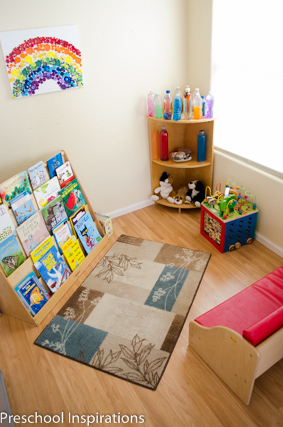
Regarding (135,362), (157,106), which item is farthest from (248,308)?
(157,106)

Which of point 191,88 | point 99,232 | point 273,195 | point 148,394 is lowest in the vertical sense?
point 148,394

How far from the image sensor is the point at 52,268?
8.64 ft

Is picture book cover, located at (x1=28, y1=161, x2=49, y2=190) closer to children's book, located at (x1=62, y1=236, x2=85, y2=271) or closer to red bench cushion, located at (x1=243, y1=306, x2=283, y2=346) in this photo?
children's book, located at (x1=62, y1=236, x2=85, y2=271)

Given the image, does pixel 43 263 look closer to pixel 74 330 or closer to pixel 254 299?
pixel 74 330

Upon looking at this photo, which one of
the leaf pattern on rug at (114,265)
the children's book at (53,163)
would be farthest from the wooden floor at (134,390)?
the children's book at (53,163)

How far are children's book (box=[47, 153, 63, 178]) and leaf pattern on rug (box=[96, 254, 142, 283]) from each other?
2.92 feet

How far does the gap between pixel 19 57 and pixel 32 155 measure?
30.1 inches

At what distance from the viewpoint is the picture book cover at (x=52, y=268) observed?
2543 mm

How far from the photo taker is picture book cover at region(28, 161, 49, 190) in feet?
8.25

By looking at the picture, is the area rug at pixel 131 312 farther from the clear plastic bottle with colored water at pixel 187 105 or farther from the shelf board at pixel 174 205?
the clear plastic bottle with colored water at pixel 187 105

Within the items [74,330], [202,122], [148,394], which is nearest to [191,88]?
[202,122]

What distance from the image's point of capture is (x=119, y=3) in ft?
9.34

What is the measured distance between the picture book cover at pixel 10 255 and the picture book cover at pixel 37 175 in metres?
0.45

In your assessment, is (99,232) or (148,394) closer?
(148,394)
